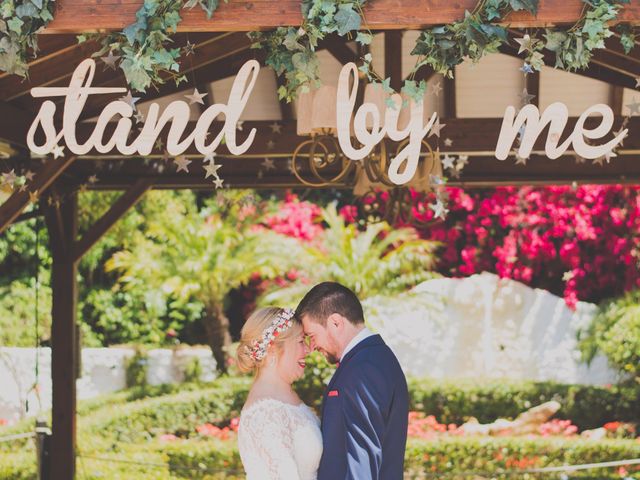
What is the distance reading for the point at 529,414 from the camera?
11453 mm

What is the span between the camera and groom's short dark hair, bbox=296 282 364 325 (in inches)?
149

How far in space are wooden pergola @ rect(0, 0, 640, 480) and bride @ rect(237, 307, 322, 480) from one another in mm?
1166

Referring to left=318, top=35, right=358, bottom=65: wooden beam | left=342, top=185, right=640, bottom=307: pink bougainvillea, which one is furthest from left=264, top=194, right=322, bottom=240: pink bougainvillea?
left=318, top=35, right=358, bottom=65: wooden beam

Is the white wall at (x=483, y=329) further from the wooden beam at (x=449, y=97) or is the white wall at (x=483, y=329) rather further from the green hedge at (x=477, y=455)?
the wooden beam at (x=449, y=97)

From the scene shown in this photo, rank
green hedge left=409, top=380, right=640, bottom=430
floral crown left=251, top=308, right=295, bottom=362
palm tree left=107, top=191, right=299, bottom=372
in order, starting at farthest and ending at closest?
palm tree left=107, top=191, right=299, bottom=372 → green hedge left=409, top=380, right=640, bottom=430 → floral crown left=251, top=308, right=295, bottom=362

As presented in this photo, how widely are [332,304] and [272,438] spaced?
545 millimetres

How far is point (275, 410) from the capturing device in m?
3.91

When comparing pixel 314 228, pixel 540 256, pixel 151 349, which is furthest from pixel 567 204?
pixel 151 349

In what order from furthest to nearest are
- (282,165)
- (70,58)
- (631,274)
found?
(631,274), (282,165), (70,58)

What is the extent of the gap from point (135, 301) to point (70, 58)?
859 cm

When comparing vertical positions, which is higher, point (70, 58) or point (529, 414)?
point (70, 58)

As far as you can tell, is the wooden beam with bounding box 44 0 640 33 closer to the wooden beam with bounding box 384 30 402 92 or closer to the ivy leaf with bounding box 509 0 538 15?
the ivy leaf with bounding box 509 0 538 15

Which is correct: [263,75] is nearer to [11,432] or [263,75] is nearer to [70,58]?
[70,58]

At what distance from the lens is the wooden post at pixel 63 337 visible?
8.26 metres
